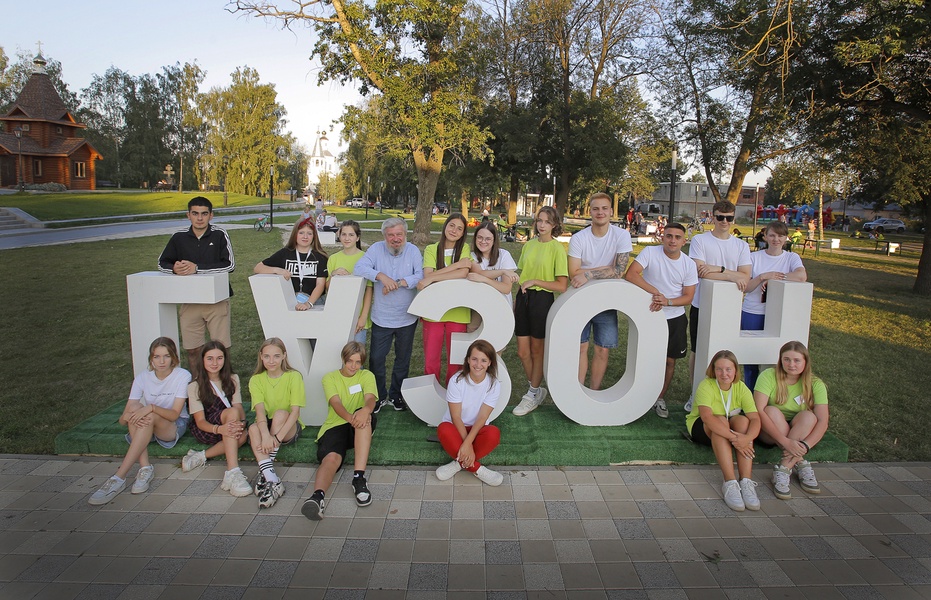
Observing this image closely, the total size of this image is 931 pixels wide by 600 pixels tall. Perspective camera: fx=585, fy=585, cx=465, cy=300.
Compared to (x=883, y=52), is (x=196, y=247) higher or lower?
lower

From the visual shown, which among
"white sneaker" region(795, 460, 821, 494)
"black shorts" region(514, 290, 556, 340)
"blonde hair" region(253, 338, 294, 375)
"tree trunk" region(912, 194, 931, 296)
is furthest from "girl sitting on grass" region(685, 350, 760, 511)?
"tree trunk" region(912, 194, 931, 296)

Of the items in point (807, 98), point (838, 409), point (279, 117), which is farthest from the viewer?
point (279, 117)

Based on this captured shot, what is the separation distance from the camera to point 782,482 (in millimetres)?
4121

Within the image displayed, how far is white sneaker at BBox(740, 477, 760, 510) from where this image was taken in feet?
12.9

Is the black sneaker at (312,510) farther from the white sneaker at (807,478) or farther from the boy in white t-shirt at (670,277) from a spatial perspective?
the white sneaker at (807,478)

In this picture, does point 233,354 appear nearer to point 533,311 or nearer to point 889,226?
point 533,311

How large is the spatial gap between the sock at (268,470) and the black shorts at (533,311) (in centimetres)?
225

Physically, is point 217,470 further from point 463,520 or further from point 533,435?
point 533,435

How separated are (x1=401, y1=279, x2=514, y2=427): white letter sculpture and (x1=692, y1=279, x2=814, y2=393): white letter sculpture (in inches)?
64.9

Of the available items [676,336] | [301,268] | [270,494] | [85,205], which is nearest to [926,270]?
[676,336]

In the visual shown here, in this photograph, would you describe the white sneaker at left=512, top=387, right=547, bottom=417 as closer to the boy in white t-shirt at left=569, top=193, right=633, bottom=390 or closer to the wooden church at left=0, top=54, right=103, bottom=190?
the boy in white t-shirt at left=569, top=193, right=633, bottom=390

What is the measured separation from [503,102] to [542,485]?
27034 millimetres

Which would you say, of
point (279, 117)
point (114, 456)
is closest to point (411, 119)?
point (114, 456)

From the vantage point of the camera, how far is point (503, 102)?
28828mm
